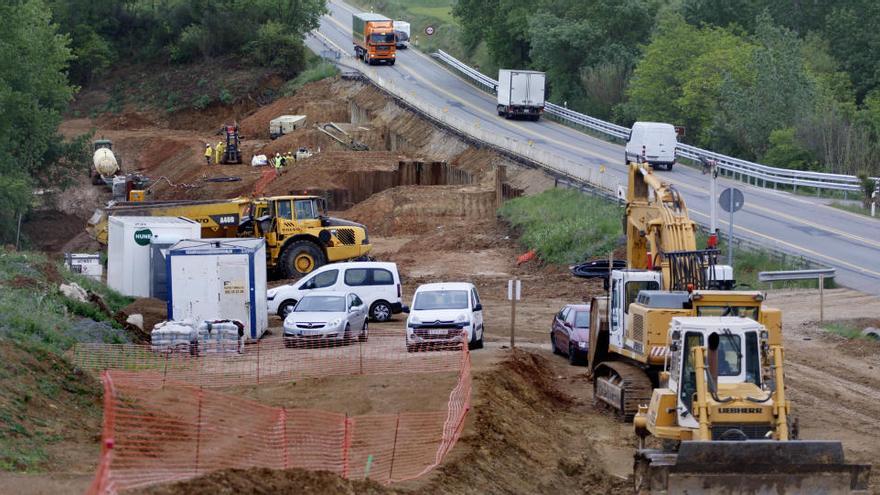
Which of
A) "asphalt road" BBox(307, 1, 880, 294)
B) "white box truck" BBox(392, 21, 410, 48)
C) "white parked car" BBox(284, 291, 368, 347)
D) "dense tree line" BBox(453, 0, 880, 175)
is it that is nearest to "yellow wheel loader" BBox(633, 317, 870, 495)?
"white parked car" BBox(284, 291, 368, 347)

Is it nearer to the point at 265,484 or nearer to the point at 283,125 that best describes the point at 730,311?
the point at 265,484

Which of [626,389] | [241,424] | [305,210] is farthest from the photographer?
[305,210]

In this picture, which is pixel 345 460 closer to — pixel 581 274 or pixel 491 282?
pixel 581 274

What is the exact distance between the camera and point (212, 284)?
29.2 meters

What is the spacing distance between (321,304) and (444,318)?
349 cm

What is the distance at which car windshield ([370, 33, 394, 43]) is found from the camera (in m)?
90.1

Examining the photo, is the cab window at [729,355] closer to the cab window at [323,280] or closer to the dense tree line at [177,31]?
the cab window at [323,280]

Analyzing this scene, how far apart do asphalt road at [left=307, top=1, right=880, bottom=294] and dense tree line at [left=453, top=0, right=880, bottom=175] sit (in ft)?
18.4

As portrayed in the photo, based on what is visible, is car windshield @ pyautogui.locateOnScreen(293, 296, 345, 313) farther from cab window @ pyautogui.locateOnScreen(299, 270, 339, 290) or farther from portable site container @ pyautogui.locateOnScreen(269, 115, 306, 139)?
portable site container @ pyautogui.locateOnScreen(269, 115, 306, 139)

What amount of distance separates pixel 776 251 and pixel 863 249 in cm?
393

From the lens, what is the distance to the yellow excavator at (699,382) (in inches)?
555

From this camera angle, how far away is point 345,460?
48.4 feet

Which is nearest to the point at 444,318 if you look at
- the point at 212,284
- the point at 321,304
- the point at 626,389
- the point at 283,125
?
the point at 321,304

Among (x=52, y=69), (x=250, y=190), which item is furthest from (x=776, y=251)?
(x=52, y=69)
